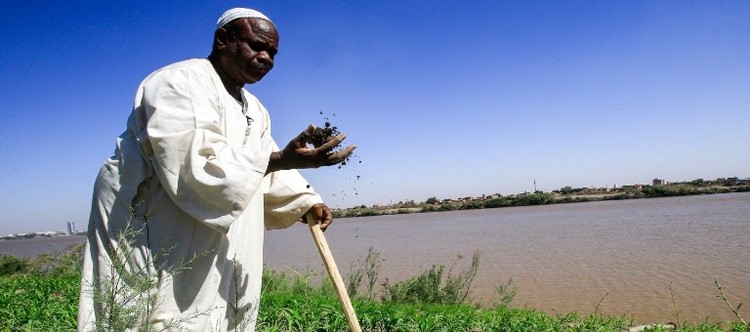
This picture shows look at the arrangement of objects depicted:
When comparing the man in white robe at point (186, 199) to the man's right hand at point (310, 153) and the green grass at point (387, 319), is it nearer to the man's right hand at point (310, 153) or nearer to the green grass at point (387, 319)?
the man's right hand at point (310, 153)

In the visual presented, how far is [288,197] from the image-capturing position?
2289 mm

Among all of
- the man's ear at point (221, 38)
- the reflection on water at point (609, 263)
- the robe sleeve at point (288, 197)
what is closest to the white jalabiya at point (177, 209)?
the man's ear at point (221, 38)

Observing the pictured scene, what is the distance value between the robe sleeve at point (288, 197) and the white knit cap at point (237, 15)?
64cm

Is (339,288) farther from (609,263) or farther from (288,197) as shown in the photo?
(609,263)

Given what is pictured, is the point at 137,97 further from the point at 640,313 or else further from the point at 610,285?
the point at 610,285

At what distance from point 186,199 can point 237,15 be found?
763 mm

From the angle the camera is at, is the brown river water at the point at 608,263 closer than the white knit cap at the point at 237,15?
No

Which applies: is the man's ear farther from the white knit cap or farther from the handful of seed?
the handful of seed

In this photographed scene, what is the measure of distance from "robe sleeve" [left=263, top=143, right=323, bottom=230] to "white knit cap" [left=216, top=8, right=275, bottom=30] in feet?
2.09

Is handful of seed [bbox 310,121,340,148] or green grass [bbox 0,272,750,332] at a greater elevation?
handful of seed [bbox 310,121,340,148]

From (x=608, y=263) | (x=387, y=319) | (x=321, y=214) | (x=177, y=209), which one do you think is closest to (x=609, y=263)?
(x=608, y=263)

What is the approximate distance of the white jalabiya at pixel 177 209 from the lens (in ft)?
4.99

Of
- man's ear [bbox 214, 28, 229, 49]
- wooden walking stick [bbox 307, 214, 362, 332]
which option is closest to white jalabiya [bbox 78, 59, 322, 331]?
man's ear [bbox 214, 28, 229, 49]

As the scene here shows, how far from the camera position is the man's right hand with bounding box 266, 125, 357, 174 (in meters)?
1.56
